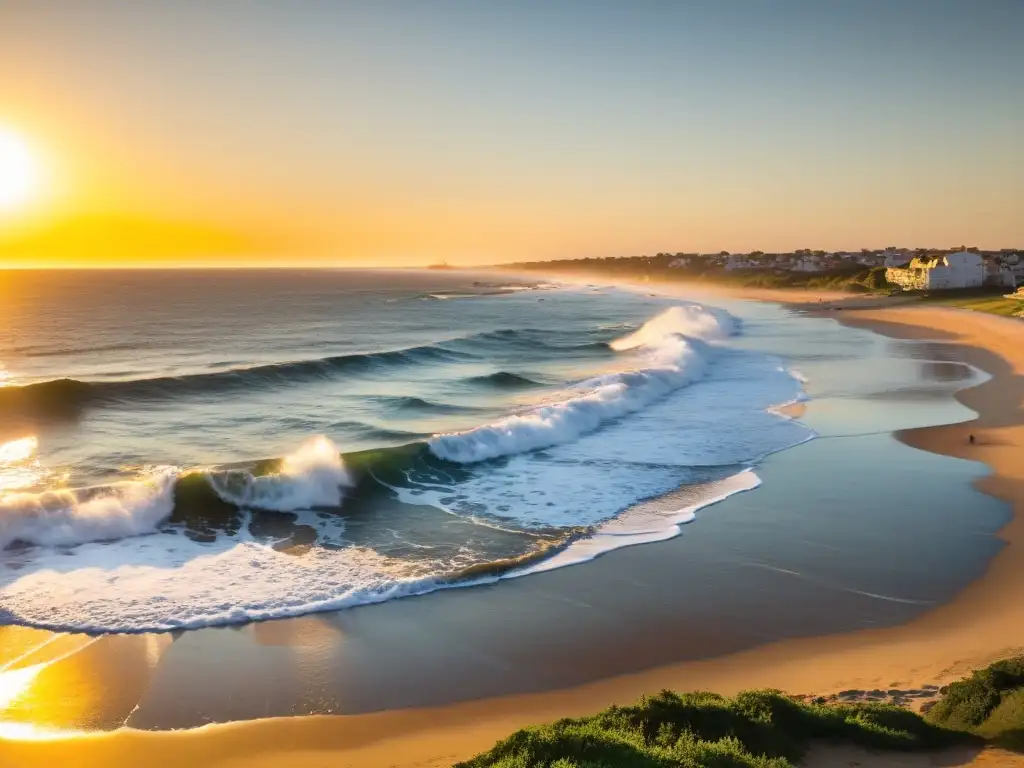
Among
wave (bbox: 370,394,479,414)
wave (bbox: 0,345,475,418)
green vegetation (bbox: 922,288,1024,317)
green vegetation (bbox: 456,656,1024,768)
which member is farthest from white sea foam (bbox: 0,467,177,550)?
green vegetation (bbox: 922,288,1024,317)

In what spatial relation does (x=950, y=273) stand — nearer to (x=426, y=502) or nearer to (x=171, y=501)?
(x=426, y=502)

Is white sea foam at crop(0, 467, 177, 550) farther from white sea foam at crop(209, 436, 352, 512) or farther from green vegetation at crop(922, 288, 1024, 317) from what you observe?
green vegetation at crop(922, 288, 1024, 317)

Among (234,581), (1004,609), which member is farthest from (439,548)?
(1004,609)

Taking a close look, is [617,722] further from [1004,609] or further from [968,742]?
[1004,609]

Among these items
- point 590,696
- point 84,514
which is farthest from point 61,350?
Result: point 590,696

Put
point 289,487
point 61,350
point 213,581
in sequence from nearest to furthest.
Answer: point 213,581 < point 289,487 < point 61,350

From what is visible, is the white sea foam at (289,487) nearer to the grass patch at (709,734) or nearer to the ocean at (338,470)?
the ocean at (338,470)
